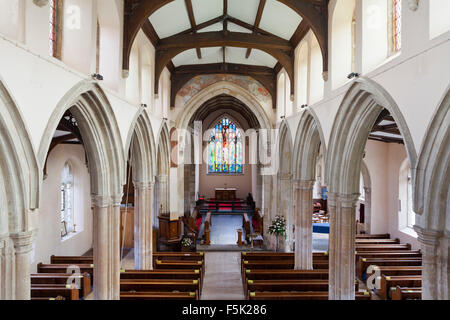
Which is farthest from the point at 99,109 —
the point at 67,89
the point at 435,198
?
the point at 435,198

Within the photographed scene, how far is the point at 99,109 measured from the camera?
233 inches

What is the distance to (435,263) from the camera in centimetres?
375

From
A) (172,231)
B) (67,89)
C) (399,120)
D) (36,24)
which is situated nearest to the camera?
(36,24)

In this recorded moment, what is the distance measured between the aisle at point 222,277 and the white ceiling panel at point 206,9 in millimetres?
7989

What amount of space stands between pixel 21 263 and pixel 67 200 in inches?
344

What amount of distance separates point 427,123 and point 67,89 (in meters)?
5.02

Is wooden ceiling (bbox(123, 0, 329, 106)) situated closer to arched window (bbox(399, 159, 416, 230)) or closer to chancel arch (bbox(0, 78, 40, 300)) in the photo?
chancel arch (bbox(0, 78, 40, 300))

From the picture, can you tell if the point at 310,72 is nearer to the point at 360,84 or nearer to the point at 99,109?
the point at 360,84

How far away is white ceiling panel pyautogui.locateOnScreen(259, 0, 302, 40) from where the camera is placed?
799cm

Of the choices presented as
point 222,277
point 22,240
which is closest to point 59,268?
point 222,277

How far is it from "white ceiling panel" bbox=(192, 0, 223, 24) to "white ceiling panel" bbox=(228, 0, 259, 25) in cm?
32

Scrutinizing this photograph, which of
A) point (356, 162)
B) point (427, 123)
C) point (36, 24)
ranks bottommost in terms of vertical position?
point (356, 162)

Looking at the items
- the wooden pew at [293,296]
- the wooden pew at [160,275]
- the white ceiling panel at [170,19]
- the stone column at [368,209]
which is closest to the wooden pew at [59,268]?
the wooden pew at [160,275]

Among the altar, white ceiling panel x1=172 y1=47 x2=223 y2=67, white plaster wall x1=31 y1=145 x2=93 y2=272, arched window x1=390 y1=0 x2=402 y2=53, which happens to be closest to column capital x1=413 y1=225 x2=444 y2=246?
arched window x1=390 y1=0 x2=402 y2=53
